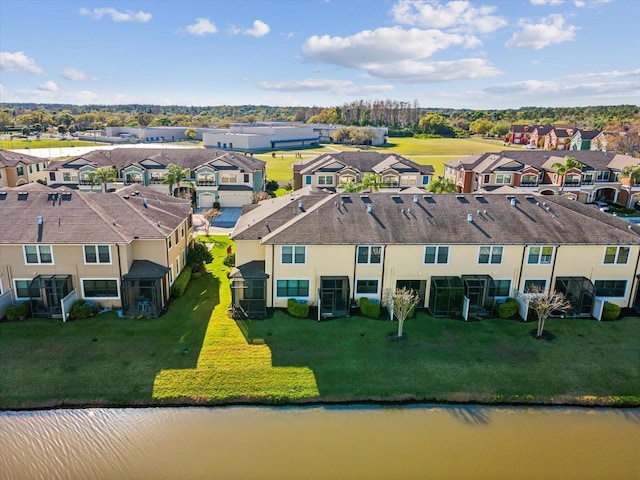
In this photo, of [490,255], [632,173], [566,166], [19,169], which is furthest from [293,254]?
[632,173]

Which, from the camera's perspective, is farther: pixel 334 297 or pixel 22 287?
pixel 334 297

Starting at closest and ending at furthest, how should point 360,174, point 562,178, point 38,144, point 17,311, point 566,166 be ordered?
point 17,311 < point 566,166 < point 562,178 < point 360,174 < point 38,144

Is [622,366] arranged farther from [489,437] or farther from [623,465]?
[489,437]

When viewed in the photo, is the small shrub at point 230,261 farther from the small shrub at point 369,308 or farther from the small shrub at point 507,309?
the small shrub at point 507,309

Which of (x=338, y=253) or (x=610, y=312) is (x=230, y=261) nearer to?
(x=338, y=253)

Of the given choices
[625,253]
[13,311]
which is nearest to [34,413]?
[13,311]

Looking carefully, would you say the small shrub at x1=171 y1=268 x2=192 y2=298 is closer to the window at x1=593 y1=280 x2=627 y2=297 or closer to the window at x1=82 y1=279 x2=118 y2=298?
the window at x1=82 y1=279 x2=118 y2=298
